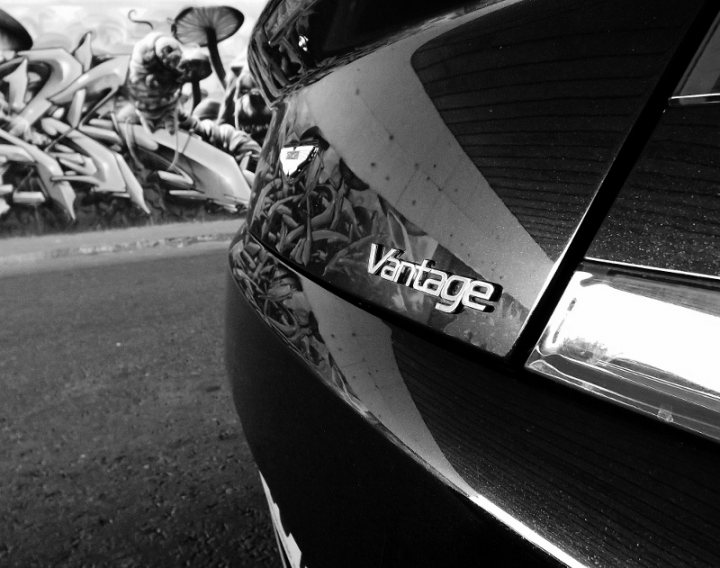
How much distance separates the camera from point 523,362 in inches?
22.6


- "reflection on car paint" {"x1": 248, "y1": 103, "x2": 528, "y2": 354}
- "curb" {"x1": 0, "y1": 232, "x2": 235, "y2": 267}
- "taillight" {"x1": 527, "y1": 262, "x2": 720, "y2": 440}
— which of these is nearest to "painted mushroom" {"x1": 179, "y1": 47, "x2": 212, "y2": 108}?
"curb" {"x1": 0, "y1": 232, "x2": 235, "y2": 267}

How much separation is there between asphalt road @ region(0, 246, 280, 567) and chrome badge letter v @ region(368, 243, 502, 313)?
1233 mm

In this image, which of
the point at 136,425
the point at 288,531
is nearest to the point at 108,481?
the point at 136,425

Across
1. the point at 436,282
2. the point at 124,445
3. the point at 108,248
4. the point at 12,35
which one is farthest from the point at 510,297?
the point at 12,35

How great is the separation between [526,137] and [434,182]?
0.37 ft

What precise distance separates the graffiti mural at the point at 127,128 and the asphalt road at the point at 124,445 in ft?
15.1

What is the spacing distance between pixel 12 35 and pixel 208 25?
2364 millimetres

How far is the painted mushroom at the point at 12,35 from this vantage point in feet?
25.1

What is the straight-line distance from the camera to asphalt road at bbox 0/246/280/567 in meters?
1.76

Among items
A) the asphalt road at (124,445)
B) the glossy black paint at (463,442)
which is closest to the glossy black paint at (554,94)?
the glossy black paint at (463,442)

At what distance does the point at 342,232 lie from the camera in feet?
2.71

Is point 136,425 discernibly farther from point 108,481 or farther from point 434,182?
point 434,182

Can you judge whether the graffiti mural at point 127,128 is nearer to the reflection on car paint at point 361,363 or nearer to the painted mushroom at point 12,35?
the painted mushroom at point 12,35

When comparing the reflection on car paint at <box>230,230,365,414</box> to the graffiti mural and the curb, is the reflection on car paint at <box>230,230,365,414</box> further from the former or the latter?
the graffiti mural
